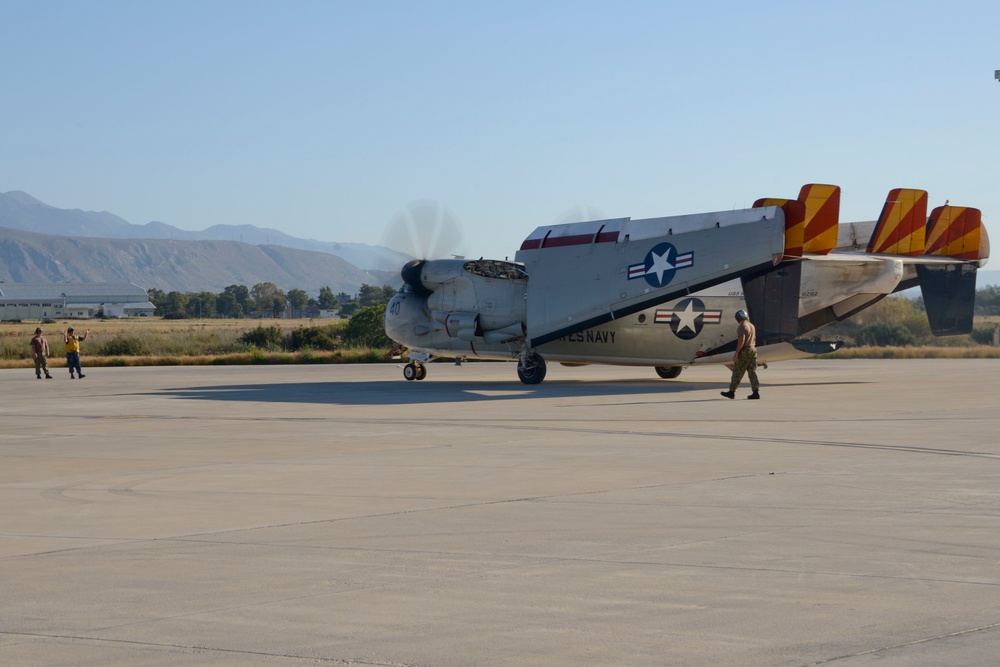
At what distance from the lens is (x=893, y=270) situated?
1108 inches

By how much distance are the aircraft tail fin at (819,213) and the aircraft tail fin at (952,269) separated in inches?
133

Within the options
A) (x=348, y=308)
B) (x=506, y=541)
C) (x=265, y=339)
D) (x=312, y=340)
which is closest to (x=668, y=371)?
(x=506, y=541)

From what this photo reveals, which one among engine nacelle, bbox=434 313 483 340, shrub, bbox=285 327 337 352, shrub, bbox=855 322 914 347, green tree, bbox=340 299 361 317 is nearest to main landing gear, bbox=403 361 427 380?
engine nacelle, bbox=434 313 483 340

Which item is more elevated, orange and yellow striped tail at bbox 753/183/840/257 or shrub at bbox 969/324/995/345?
orange and yellow striped tail at bbox 753/183/840/257

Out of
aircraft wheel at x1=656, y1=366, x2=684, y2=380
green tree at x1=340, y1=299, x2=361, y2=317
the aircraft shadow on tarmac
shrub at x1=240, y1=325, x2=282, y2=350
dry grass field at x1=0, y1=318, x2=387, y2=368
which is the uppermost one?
green tree at x1=340, y1=299, x2=361, y2=317

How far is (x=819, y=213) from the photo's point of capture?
27.4 m

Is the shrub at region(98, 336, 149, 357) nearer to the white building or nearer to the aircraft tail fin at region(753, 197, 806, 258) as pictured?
the aircraft tail fin at region(753, 197, 806, 258)

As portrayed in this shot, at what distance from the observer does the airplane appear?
27391mm

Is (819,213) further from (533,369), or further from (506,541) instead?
(506,541)

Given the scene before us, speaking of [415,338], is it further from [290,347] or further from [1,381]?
[290,347]

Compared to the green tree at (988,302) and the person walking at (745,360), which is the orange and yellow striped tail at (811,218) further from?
the green tree at (988,302)

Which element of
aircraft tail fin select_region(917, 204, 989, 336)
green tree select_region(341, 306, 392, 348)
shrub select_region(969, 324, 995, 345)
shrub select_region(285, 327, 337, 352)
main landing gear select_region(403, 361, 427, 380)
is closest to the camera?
aircraft tail fin select_region(917, 204, 989, 336)

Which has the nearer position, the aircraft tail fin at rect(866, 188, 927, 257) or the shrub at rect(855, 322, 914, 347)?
the aircraft tail fin at rect(866, 188, 927, 257)

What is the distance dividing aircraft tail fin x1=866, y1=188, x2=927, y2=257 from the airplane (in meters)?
0.03
